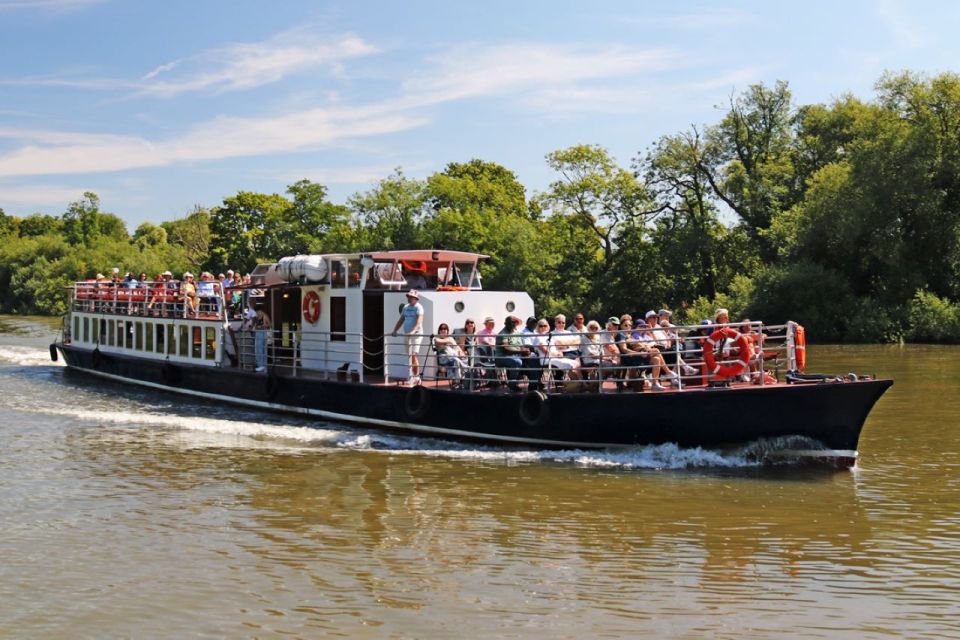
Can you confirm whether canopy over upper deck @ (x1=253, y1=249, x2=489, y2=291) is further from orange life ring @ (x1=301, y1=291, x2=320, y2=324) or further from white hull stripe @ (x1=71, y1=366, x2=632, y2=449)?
white hull stripe @ (x1=71, y1=366, x2=632, y2=449)

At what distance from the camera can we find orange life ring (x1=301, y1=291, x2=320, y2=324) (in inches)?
824

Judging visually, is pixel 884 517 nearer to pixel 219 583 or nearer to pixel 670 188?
pixel 219 583

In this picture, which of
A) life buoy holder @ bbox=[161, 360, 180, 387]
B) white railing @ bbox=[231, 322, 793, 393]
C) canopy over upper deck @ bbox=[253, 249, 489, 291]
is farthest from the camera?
life buoy holder @ bbox=[161, 360, 180, 387]

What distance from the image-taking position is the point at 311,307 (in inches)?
830

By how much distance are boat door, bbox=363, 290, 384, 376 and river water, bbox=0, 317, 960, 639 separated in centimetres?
202

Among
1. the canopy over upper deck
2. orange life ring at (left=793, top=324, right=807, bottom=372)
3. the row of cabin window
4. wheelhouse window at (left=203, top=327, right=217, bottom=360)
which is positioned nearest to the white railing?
orange life ring at (left=793, top=324, right=807, bottom=372)

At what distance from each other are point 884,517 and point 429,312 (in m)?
9.28

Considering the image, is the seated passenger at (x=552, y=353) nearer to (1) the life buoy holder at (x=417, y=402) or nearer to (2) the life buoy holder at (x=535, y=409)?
Result: (2) the life buoy holder at (x=535, y=409)

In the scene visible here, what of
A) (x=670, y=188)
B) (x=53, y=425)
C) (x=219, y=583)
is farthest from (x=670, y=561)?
(x=670, y=188)

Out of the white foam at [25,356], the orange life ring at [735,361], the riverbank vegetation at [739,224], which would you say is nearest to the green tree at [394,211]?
the riverbank vegetation at [739,224]

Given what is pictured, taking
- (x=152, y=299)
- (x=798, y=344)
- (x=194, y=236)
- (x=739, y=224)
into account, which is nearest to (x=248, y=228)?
(x=194, y=236)

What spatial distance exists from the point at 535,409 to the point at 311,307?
665cm

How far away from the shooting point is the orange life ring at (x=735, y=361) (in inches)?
584

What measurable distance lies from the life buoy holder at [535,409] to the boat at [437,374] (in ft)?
0.07
